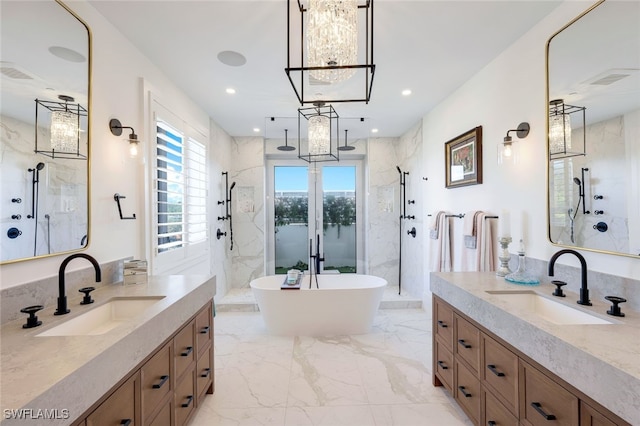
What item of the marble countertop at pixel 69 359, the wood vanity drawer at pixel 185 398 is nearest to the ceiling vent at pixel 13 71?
the marble countertop at pixel 69 359

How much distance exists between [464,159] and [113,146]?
3.08 meters

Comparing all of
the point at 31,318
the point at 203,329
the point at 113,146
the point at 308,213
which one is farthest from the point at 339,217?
the point at 31,318

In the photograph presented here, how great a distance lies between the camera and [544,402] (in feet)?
4.03

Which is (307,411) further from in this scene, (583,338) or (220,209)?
(220,209)

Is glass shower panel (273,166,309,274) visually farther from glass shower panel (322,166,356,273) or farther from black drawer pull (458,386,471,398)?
black drawer pull (458,386,471,398)

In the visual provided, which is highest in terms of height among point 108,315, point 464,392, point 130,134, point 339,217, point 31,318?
point 130,134

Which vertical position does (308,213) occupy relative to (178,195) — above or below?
below

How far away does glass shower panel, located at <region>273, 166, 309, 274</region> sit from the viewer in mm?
5191

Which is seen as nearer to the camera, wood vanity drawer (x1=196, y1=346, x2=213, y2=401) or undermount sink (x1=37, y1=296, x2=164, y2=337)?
undermount sink (x1=37, y1=296, x2=164, y2=337)

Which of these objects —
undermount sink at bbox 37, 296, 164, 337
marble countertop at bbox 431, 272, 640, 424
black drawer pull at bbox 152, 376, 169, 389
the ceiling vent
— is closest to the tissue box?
undermount sink at bbox 37, 296, 164, 337

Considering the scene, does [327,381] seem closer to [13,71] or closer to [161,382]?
[161,382]

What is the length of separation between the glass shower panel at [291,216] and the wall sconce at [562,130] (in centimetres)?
372

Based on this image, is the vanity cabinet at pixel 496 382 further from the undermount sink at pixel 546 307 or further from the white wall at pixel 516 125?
the white wall at pixel 516 125

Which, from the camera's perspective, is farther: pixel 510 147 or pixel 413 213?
pixel 413 213
